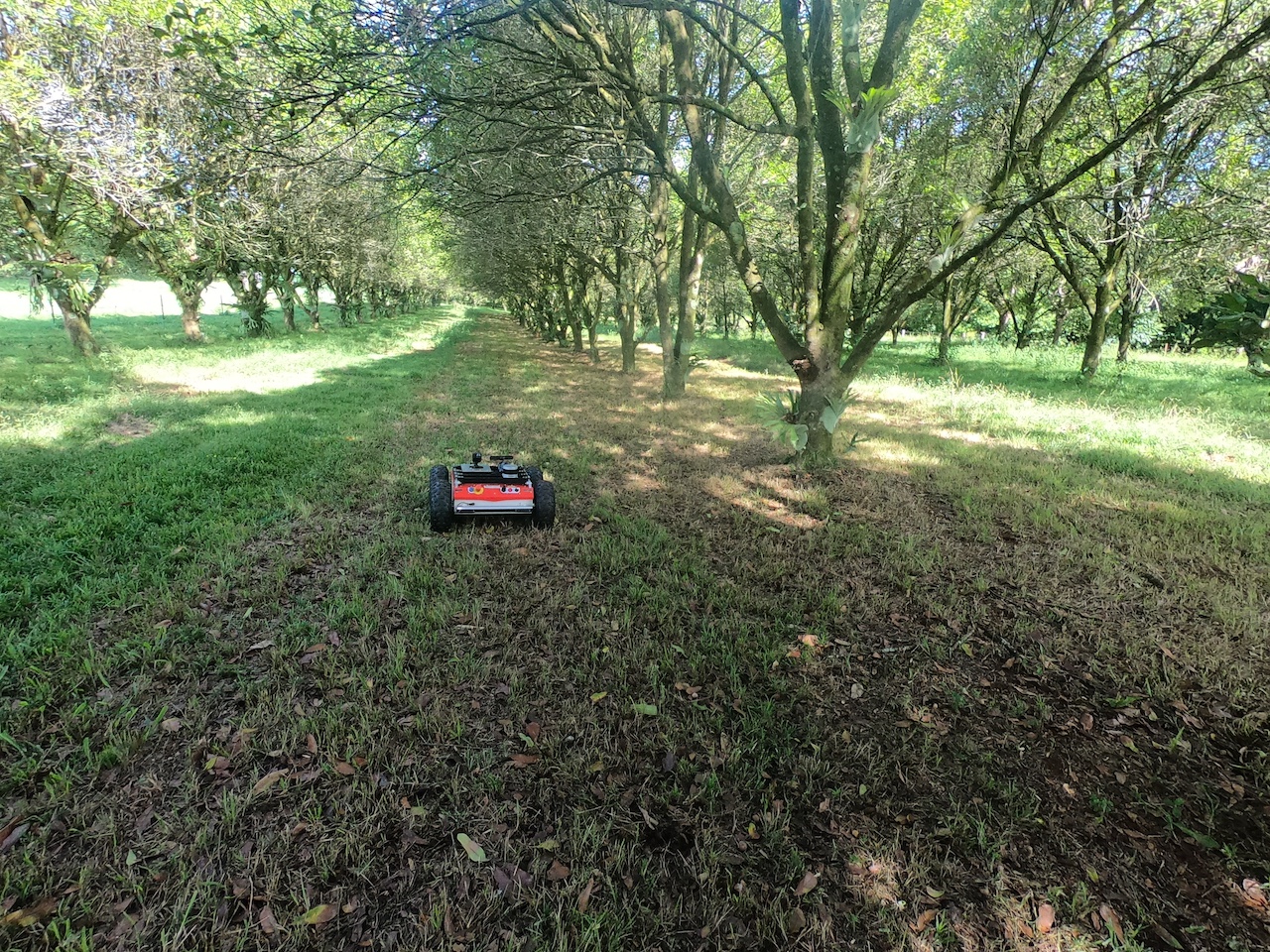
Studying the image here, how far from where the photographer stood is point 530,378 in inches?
659

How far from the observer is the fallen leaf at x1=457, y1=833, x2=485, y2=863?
234cm

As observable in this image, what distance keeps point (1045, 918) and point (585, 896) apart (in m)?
1.84

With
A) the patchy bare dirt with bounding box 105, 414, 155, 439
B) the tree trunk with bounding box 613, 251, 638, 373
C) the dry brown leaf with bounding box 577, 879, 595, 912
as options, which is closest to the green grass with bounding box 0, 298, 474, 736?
the patchy bare dirt with bounding box 105, 414, 155, 439

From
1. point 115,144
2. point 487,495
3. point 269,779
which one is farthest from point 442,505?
point 115,144

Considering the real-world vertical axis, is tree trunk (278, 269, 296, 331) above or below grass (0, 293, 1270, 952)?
above

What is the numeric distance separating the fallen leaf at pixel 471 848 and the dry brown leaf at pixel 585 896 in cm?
46

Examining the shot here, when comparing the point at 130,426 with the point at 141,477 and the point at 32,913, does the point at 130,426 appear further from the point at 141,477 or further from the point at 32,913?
the point at 32,913

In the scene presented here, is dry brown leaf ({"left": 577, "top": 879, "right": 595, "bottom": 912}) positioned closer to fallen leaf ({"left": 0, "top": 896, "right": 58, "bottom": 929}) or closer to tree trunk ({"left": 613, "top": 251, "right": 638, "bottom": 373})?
fallen leaf ({"left": 0, "top": 896, "right": 58, "bottom": 929})

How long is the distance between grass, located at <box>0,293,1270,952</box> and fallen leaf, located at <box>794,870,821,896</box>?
0.02 m

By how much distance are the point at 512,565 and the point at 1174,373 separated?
24.2m

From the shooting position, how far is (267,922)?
2076mm

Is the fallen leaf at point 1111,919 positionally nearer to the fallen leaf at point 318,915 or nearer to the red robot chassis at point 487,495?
the fallen leaf at point 318,915

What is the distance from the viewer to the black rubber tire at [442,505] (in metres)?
5.41

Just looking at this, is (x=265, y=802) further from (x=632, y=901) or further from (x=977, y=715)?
(x=977, y=715)
